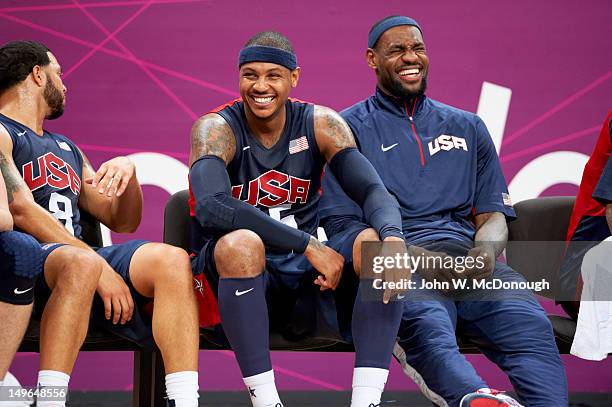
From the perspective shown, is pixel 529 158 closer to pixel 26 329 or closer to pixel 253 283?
pixel 253 283

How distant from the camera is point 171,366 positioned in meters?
2.23

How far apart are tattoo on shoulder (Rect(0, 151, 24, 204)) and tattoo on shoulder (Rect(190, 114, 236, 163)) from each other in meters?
0.56

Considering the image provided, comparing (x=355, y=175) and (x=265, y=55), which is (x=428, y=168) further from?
(x=265, y=55)

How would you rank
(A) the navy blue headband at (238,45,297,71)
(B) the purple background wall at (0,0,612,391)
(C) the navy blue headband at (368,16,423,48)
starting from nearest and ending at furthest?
(A) the navy blue headband at (238,45,297,71) → (C) the navy blue headband at (368,16,423,48) → (B) the purple background wall at (0,0,612,391)

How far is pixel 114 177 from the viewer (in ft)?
8.66

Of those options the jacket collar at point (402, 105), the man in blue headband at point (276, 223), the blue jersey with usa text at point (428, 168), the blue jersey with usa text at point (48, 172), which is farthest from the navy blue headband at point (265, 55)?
the blue jersey with usa text at point (48, 172)

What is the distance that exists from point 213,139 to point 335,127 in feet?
1.38

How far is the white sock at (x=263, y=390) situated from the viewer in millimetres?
2170

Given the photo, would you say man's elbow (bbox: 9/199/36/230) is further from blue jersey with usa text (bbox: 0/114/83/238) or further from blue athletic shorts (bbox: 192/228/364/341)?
blue athletic shorts (bbox: 192/228/364/341)

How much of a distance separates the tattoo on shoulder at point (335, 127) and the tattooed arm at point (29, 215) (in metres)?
0.86

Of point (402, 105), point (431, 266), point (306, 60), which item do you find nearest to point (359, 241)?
point (431, 266)

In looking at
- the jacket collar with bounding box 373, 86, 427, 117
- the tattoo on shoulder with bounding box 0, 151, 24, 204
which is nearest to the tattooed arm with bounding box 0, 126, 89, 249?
the tattoo on shoulder with bounding box 0, 151, 24, 204

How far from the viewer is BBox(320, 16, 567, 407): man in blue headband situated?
2320 millimetres

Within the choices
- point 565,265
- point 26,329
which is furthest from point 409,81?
point 26,329
